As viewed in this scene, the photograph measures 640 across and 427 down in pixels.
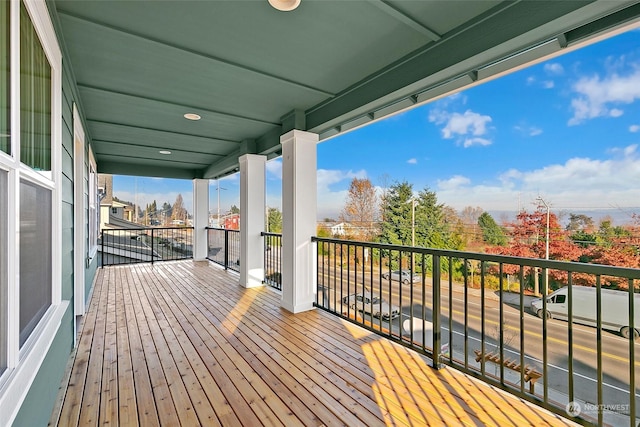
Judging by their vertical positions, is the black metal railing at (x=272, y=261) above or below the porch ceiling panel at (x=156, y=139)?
below

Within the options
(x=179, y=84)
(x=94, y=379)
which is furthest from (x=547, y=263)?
(x=179, y=84)

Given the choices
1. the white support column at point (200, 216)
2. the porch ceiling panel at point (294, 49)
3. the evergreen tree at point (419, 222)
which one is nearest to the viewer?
the porch ceiling panel at point (294, 49)

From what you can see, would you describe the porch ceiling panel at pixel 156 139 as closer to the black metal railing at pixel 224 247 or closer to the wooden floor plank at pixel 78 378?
the black metal railing at pixel 224 247

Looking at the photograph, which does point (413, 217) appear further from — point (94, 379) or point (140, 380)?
point (94, 379)

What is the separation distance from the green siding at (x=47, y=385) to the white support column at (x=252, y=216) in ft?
9.15

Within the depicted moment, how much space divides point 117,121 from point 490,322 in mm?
9903

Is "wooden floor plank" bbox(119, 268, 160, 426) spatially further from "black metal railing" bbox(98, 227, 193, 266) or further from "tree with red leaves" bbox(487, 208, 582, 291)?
"tree with red leaves" bbox(487, 208, 582, 291)

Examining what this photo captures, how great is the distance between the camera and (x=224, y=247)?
6.75 meters

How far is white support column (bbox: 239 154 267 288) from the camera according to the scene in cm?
495

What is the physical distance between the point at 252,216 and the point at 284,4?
3634 millimetres

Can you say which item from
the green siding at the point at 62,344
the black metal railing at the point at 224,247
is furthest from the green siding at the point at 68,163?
the black metal railing at the point at 224,247

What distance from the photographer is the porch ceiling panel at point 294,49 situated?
1.80 m

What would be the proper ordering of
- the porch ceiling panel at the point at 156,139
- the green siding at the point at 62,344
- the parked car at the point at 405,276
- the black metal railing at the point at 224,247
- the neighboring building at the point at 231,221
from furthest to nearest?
the neighboring building at the point at 231,221, the black metal railing at the point at 224,247, the porch ceiling panel at the point at 156,139, the parked car at the point at 405,276, the green siding at the point at 62,344

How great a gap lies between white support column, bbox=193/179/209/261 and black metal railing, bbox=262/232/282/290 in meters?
3.43
